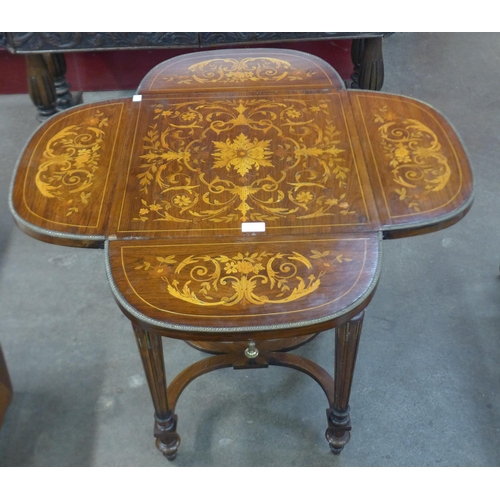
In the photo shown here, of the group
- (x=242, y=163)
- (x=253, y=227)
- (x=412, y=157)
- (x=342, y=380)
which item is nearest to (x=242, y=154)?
(x=242, y=163)

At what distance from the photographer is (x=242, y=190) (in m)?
1.30

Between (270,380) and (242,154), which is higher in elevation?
(242,154)

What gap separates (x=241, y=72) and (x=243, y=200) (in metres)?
0.60

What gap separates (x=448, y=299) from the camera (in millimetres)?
1952

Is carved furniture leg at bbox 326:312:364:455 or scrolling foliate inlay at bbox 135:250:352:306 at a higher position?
scrolling foliate inlay at bbox 135:250:352:306

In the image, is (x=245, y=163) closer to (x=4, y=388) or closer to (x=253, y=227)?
(x=253, y=227)

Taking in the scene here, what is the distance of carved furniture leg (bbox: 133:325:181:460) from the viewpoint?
1235 millimetres

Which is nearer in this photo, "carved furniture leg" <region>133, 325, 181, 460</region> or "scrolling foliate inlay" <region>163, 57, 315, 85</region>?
"carved furniture leg" <region>133, 325, 181, 460</region>

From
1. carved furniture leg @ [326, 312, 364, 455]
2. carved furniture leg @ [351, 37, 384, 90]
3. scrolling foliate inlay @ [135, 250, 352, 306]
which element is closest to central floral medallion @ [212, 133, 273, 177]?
scrolling foliate inlay @ [135, 250, 352, 306]

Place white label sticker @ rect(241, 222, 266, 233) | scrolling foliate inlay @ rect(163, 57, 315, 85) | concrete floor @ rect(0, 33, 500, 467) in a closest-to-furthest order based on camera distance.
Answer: white label sticker @ rect(241, 222, 266, 233) → concrete floor @ rect(0, 33, 500, 467) → scrolling foliate inlay @ rect(163, 57, 315, 85)

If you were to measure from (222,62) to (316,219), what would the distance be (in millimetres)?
781

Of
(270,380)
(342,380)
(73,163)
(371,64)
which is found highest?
(73,163)

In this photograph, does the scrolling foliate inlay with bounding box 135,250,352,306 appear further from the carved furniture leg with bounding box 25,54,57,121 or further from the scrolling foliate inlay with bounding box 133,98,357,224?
the carved furniture leg with bounding box 25,54,57,121

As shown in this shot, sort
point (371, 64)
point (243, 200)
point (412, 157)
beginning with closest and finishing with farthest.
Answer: point (243, 200) → point (412, 157) → point (371, 64)
